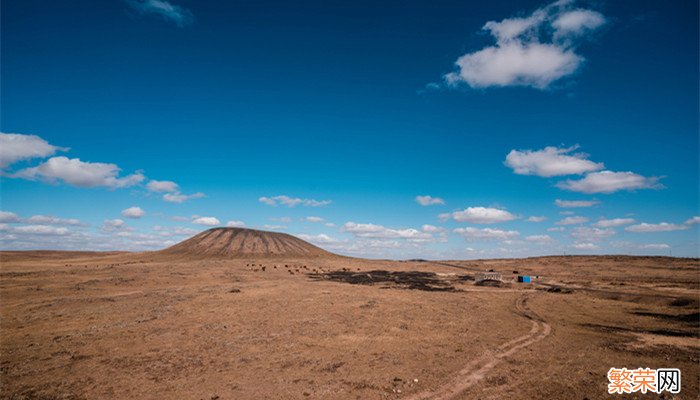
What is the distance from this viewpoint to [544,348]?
16.5 meters

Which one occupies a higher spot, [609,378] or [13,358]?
[609,378]

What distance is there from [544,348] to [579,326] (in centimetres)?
743

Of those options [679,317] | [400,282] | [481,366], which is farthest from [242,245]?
[481,366]

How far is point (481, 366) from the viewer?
45.9 ft

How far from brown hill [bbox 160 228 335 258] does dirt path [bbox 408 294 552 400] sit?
3874 inches

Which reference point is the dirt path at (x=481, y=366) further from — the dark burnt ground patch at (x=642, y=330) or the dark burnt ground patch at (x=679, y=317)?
the dark burnt ground patch at (x=679, y=317)

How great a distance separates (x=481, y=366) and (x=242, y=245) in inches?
4514

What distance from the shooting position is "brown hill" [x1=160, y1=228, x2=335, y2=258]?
359 feet

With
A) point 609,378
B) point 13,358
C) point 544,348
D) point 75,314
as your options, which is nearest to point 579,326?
point 544,348

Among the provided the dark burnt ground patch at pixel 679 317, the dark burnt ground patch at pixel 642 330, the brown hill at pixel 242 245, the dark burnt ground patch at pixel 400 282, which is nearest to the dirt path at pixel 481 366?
the dark burnt ground patch at pixel 642 330

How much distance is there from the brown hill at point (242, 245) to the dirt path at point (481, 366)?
98390 millimetres

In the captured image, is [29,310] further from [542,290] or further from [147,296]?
[542,290]

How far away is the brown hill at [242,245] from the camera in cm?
10950

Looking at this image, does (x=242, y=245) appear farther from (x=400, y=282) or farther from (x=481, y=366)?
(x=481, y=366)
